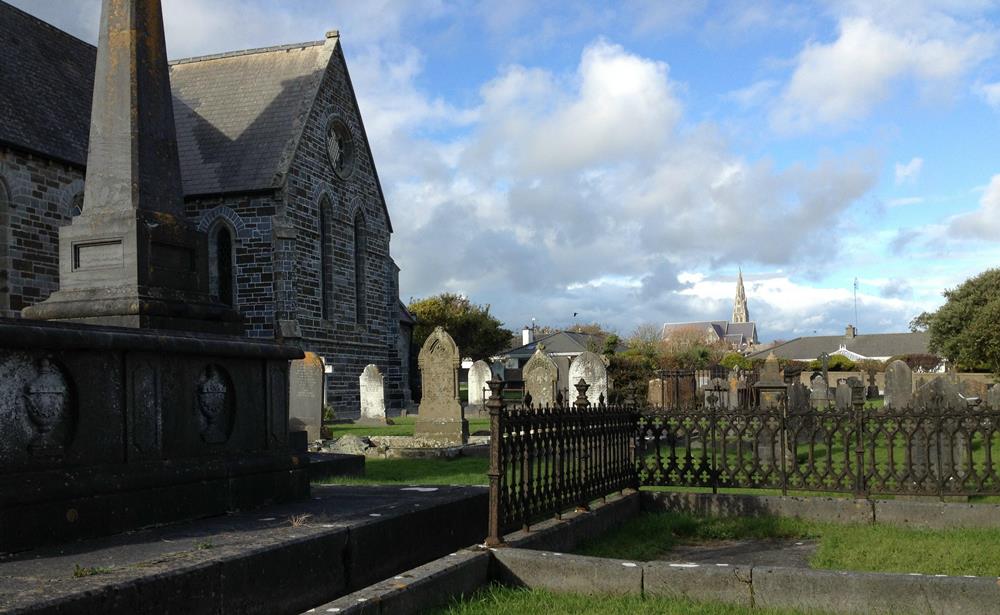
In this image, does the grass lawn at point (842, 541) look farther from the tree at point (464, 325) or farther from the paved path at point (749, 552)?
the tree at point (464, 325)

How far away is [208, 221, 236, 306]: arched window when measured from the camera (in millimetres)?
24984

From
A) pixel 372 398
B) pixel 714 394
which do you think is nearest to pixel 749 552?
pixel 714 394

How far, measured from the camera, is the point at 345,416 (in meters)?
26.4

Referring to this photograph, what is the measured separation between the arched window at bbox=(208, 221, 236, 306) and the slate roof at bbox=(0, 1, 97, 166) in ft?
14.2

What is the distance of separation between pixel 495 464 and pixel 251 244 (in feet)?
66.9

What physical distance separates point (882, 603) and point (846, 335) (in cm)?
11481

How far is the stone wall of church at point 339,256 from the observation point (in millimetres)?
25453

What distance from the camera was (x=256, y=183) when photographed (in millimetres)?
24562

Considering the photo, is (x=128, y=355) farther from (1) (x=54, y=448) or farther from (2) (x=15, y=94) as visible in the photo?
(2) (x=15, y=94)

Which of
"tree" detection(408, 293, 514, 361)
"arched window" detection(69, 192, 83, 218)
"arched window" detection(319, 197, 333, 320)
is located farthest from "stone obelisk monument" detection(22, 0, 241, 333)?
"tree" detection(408, 293, 514, 361)

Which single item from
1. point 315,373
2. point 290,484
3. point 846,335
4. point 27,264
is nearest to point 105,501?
point 290,484

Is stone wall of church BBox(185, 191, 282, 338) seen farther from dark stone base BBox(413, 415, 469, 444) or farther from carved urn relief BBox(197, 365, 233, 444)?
carved urn relief BBox(197, 365, 233, 444)

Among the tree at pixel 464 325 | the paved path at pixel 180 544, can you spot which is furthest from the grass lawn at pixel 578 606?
the tree at pixel 464 325

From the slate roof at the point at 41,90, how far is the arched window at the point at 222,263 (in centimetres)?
432
